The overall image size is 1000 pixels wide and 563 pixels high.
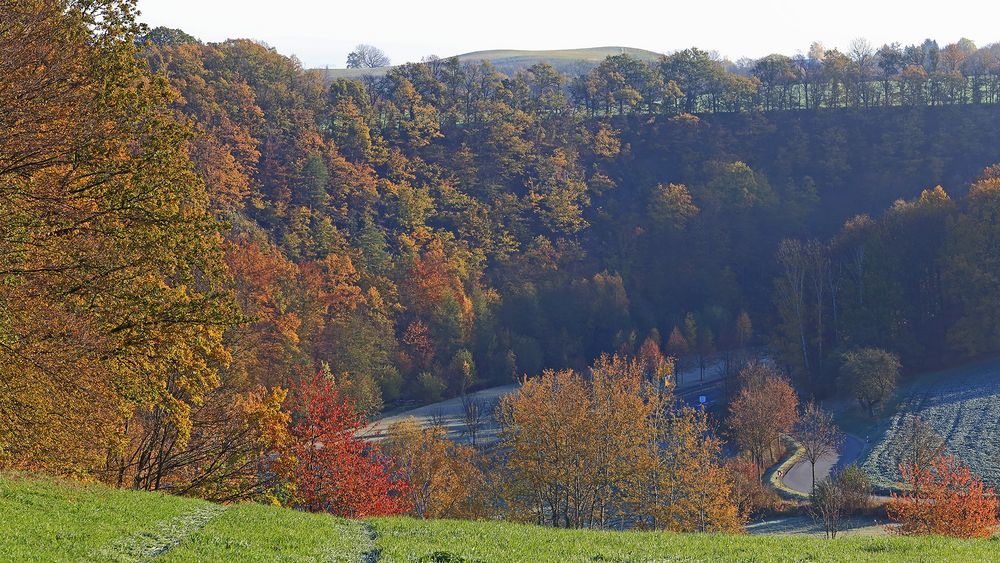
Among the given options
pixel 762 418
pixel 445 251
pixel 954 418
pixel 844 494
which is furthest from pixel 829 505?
pixel 445 251

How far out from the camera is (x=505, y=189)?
10238 centimetres

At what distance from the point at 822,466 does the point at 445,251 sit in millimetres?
47045

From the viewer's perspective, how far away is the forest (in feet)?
52.1

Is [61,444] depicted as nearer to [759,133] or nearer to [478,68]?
[759,133]

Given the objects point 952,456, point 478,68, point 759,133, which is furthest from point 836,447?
point 478,68

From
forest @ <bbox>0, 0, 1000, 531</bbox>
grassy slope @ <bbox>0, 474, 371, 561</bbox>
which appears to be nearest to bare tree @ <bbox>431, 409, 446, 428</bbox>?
forest @ <bbox>0, 0, 1000, 531</bbox>

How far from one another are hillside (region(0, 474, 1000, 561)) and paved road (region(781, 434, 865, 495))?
1299 inches

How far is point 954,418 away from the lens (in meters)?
56.0

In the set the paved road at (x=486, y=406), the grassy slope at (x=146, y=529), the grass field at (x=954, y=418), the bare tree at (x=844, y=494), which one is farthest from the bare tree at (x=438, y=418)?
the grassy slope at (x=146, y=529)

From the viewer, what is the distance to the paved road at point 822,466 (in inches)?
1935

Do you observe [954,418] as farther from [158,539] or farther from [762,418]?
[158,539]

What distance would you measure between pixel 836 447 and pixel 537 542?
4423cm

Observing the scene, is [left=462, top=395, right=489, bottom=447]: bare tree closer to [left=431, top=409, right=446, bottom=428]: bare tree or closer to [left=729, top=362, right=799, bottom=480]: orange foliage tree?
[left=431, top=409, right=446, bottom=428]: bare tree

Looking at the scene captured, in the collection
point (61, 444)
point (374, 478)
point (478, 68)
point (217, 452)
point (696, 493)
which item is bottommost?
point (696, 493)
